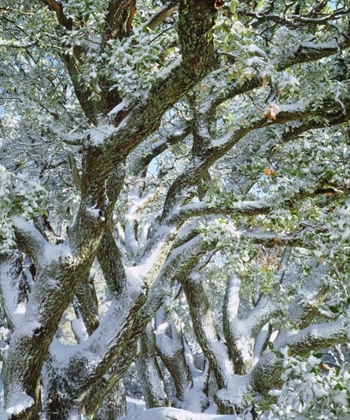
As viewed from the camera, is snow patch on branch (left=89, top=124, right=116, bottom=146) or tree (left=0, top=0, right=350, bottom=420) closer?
tree (left=0, top=0, right=350, bottom=420)

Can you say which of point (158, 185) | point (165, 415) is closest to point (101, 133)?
point (158, 185)

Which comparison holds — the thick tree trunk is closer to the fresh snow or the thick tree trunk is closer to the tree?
the tree

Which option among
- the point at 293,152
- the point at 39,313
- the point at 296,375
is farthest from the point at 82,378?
the point at 293,152

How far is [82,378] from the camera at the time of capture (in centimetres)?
449

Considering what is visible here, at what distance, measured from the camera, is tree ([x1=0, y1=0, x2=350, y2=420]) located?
335cm

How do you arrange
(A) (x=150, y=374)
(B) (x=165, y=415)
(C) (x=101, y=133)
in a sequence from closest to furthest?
(C) (x=101, y=133) < (B) (x=165, y=415) < (A) (x=150, y=374)

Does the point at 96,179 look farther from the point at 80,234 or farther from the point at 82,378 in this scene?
the point at 82,378

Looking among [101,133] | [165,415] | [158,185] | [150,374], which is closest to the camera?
[101,133]

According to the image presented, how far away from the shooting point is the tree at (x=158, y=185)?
3.35 meters

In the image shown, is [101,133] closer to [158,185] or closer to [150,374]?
[158,185]

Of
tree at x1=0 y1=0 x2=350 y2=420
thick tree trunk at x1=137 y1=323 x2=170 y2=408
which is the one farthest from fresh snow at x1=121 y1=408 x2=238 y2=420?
thick tree trunk at x1=137 y1=323 x2=170 y2=408

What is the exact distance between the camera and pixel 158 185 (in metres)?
7.59

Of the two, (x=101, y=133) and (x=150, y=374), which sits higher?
(x=101, y=133)

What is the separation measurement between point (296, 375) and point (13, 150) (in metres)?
5.73
